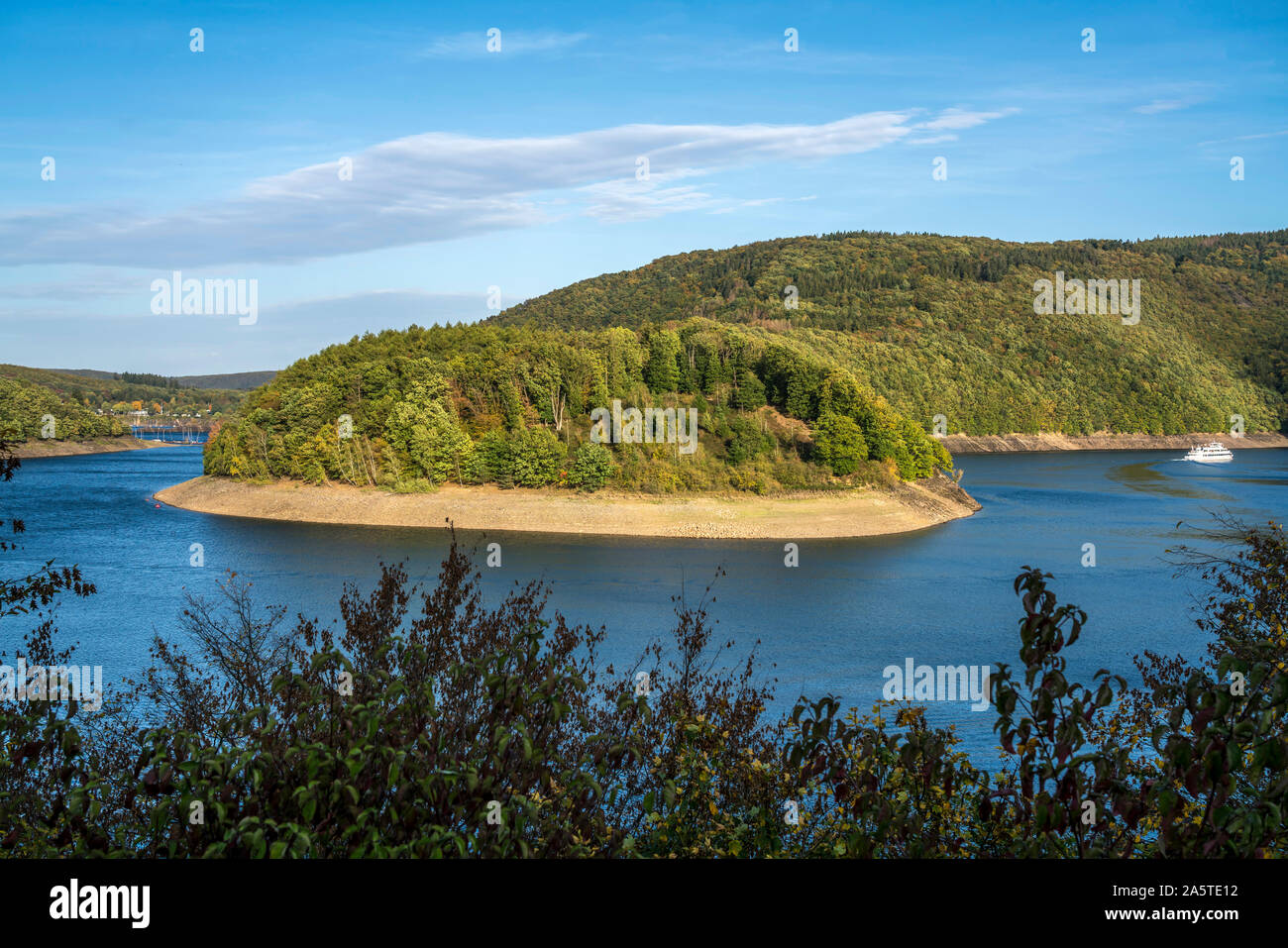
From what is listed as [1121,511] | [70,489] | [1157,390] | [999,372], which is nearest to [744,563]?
[1121,511]

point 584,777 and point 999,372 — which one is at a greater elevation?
point 999,372

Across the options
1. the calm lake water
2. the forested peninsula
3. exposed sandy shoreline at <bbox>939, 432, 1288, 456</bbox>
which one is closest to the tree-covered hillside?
the forested peninsula

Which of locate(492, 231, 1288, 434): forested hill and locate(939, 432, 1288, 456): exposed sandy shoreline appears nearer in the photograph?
locate(939, 432, 1288, 456): exposed sandy shoreline

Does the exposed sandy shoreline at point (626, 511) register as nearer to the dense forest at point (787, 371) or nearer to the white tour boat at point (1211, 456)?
the dense forest at point (787, 371)

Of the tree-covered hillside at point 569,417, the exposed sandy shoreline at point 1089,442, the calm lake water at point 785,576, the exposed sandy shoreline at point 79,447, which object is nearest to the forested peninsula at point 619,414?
the tree-covered hillside at point 569,417

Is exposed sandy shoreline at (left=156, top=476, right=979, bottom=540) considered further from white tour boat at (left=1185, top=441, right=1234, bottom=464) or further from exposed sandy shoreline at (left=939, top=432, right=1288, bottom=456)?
exposed sandy shoreline at (left=939, top=432, right=1288, bottom=456)
